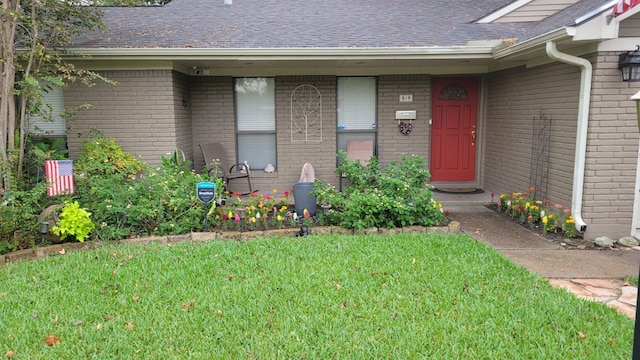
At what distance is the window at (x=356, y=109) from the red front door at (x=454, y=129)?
1192 millimetres

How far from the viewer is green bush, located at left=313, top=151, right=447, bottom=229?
537 centimetres

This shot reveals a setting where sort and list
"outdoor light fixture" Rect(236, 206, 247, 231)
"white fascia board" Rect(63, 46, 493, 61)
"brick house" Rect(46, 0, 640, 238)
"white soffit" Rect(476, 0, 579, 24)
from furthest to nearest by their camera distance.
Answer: "white soffit" Rect(476, 0, 579, 24), "white fascia board" Rect(63, 46, 493, 61), "outdoor light fixture" Rect(236, 206, 247, 231), "brick house" Rect(46, 0, 640, 238)

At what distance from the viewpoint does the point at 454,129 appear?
846 cm

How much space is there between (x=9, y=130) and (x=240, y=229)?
2.95 meters

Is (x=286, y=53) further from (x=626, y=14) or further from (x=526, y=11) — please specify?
(x=526, y=11)

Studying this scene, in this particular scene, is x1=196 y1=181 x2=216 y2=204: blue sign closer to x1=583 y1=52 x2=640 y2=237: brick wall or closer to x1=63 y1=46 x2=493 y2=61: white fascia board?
x1=63 y1=46 x2=493 y2=61: white fascia board

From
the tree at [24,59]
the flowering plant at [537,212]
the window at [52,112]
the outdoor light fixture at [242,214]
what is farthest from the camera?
the window at [52,112]

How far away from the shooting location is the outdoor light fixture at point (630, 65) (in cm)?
485

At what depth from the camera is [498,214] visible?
21.9 ft

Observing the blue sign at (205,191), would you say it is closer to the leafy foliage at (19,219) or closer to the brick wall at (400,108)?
the leafy foliage at (19,219)

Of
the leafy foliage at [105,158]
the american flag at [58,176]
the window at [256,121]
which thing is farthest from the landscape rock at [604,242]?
the american flag at [58,176]

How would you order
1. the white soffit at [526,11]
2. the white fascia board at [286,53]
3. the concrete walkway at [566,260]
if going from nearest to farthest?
the concrete walkway at [566,260], the white fascia board at [286,53], the white soffit at [526,11]

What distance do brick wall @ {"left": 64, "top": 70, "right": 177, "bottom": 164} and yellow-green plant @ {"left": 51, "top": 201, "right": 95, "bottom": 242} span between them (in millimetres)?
1947

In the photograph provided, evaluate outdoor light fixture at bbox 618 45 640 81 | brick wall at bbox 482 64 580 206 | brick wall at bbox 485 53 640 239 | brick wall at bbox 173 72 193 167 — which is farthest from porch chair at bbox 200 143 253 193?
outdoor light fixture at bbox 618 45 640 81
